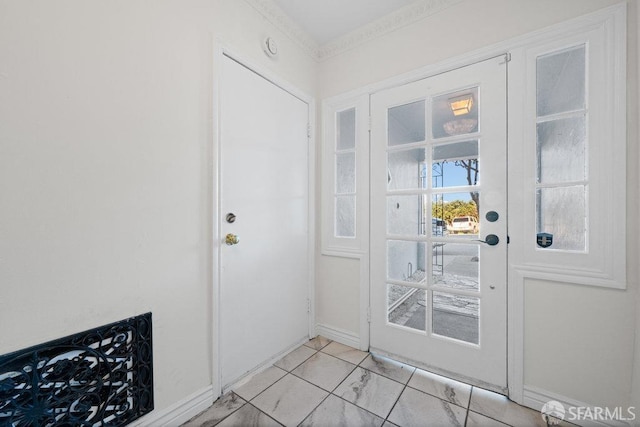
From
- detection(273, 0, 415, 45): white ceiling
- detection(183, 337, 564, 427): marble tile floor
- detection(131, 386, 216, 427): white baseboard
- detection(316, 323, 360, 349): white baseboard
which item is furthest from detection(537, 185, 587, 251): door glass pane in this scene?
detection(131, 386, 216, 427): white baseboard

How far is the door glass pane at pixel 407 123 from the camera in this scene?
6.08ft

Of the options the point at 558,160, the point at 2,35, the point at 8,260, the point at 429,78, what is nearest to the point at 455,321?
the point at 558,160

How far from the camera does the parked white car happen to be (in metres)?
1.66

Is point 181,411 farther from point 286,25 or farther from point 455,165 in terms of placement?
point 286,25

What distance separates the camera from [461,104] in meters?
1.72

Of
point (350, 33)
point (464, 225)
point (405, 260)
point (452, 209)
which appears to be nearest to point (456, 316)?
point (405, 260)

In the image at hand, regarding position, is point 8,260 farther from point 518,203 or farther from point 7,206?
point 518,203

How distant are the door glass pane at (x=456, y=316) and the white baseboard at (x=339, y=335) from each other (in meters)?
0.63

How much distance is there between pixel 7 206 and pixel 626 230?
254 cm

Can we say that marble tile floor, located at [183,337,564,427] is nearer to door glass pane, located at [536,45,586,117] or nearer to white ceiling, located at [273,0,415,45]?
door glass pane, located at [536,45,586,117]

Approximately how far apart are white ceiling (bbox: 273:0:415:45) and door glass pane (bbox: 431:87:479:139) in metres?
0.73

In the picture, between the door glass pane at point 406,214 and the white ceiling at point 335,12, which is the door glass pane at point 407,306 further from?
the white ceiling at point 335,12

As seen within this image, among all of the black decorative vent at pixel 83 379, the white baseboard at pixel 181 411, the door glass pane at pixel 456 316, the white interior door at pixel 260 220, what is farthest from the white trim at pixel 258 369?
the door glass pane at pixel 456 316

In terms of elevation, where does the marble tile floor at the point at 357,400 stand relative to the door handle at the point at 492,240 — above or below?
below
